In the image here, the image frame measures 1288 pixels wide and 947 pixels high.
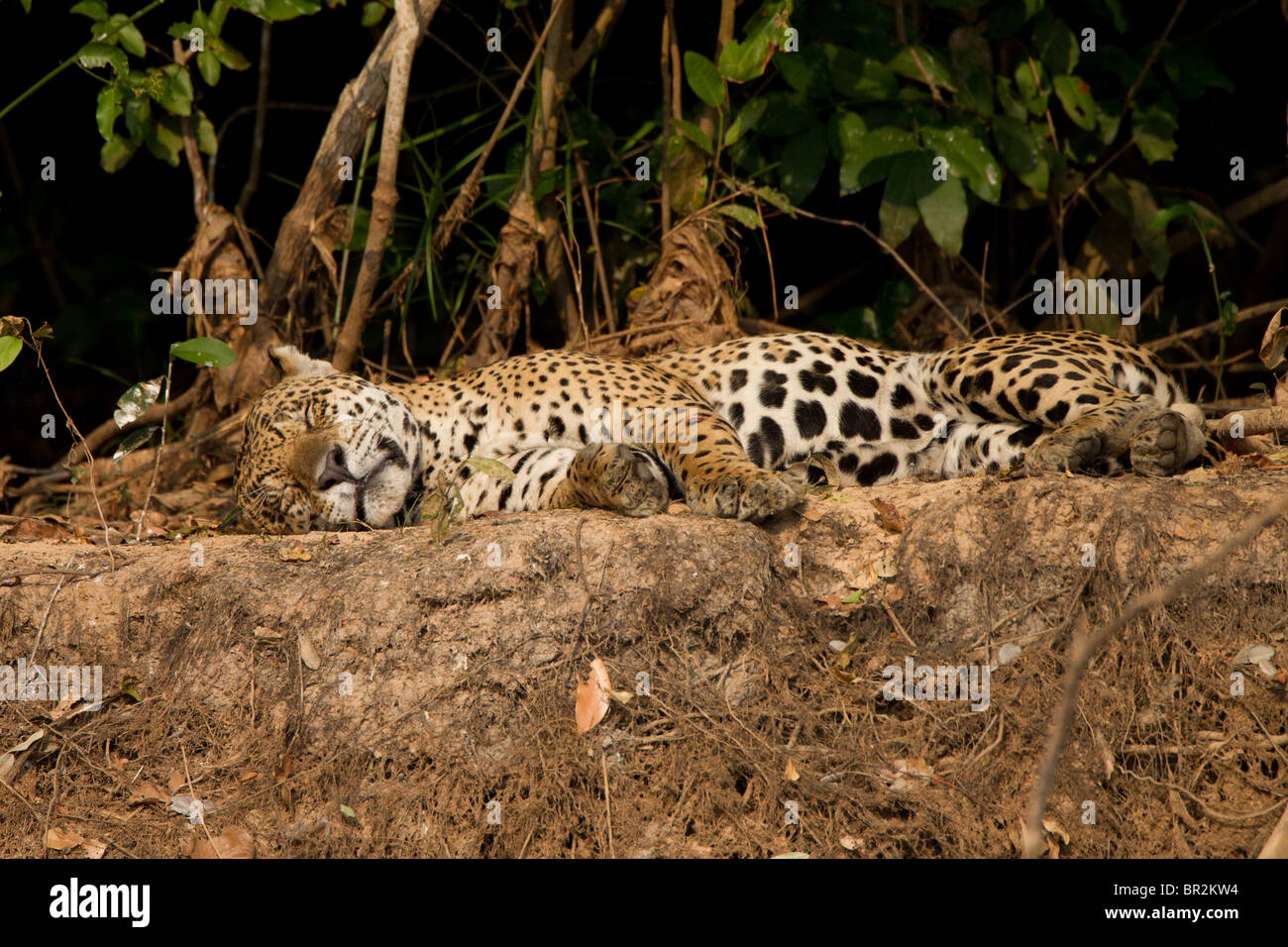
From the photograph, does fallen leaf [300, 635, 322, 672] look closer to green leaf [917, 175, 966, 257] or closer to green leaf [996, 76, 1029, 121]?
green leaf [917, 175, 966, 257]

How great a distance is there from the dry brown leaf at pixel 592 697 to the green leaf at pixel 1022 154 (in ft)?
12.1

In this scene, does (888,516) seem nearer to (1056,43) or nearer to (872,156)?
(872,156)

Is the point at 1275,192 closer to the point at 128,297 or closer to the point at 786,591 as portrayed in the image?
the point at 786,591

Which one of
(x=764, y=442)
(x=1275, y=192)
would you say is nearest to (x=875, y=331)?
(x=764, y=442)

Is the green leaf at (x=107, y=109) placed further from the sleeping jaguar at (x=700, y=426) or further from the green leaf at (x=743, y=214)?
the green leaf at (x=743, y=214)

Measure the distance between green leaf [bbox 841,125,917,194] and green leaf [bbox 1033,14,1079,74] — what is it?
3.34 feet

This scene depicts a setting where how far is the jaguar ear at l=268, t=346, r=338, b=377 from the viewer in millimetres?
5570

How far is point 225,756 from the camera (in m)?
3.87

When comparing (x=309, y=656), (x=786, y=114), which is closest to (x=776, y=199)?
(x=786, y=114)

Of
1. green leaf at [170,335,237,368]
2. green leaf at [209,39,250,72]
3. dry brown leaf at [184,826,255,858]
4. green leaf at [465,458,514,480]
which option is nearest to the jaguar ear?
green leaf at [170,335,237,368]

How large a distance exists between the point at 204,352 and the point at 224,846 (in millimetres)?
2017

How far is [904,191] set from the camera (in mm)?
5812

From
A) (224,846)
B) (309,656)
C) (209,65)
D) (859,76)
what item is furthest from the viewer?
(859,76)

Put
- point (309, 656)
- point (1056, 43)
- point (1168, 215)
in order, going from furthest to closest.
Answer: point (1056, 43) < point (1168, 215) < point (309, 656)
